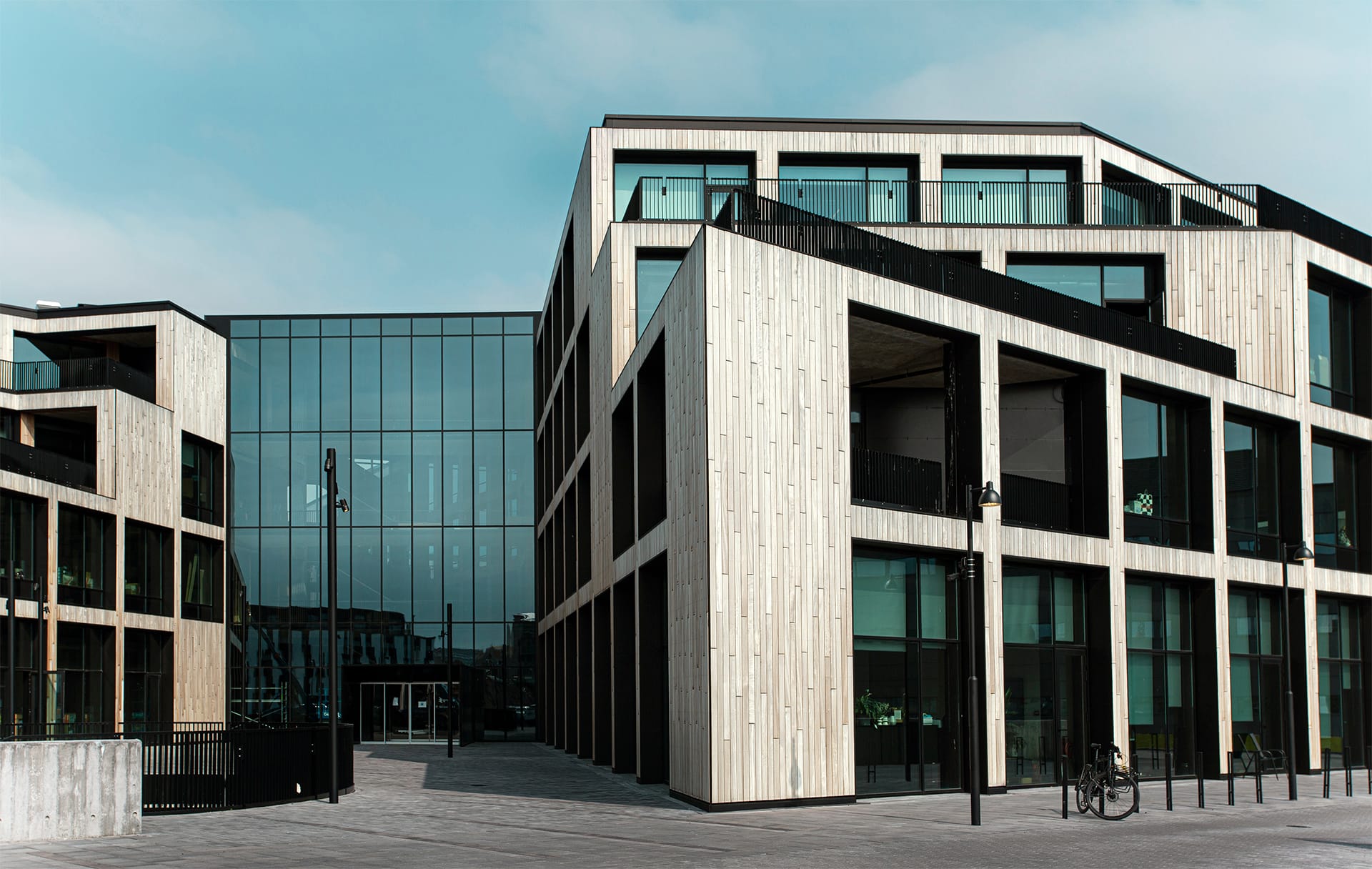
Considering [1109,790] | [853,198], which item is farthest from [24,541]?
[1109,790]

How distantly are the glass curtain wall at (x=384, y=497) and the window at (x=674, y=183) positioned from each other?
20158 mm

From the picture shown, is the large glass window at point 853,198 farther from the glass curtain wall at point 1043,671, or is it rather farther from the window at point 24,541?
the window at point 24,541

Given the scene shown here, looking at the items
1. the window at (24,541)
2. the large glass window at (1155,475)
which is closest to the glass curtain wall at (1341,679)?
the large glass window at (1155,475)

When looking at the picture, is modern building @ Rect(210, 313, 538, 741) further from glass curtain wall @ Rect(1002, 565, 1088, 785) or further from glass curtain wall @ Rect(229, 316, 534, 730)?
glass curtain wall @ Rect(1002, 565, 1088, 785)

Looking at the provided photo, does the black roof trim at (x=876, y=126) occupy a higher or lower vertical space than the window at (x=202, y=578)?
higher

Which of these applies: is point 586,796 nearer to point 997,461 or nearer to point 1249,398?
point 997,461

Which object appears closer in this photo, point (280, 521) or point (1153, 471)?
point (1153, 471)

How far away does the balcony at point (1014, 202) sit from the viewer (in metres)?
35.6

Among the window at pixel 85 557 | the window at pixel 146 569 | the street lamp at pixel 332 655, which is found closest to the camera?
the street lamp at pixel 332 655

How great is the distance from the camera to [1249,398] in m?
31.7

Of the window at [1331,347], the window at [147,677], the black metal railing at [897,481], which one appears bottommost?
the window at [147,677]

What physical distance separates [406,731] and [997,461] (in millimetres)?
33408

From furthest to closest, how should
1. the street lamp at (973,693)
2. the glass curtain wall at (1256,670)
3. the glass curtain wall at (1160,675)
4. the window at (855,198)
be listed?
1. the window at (855,198)
2. the glass curtain wall at (1256,670)
3. the glass curtain wall at (1160,675)
4. the street lamp at (973,693)

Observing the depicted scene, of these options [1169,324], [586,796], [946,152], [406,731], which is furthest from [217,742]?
[406,731]
